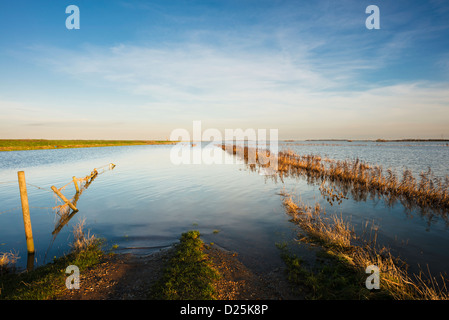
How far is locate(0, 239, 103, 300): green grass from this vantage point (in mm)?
5379

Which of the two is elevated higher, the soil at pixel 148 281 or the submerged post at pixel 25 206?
the submerged post at pixel 25 206

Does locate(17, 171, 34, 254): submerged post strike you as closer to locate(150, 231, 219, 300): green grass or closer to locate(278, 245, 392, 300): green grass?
locate(150, 231, 219, 300): green grass

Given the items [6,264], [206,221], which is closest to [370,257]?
[206,221]

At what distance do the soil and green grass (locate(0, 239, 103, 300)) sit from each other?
0.35 meters

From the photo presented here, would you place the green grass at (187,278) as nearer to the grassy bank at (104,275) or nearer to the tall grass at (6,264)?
the grassy bank at (104,275)

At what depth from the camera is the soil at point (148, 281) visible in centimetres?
569

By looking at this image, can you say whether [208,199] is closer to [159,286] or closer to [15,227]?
[159,286]

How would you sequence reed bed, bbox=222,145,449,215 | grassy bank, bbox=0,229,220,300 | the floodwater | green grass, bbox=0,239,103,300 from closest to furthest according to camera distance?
green grass, bbox=0,239,103,300, grassy bank, bbox=0,229,220,300, the floodwater, reed bed, bbox=222,145,449,215

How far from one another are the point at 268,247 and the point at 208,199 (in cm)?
832

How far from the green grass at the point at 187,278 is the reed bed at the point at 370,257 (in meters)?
4.78

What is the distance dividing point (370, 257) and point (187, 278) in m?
7.12

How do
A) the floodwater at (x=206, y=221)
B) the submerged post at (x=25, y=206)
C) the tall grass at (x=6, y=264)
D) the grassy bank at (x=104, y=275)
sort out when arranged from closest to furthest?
the grassy bank at (x=104, y=275) → the tall grass at (x=6, y=264) → the submerged post at (x=25, y=206) → the floodwater at (x=206, y=221)

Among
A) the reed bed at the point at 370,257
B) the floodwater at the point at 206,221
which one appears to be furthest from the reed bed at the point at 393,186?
the reed bed at the point at 370,257

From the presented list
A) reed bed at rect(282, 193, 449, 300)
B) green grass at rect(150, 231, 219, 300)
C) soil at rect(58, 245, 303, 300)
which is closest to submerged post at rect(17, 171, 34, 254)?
soil at rect(58, 245, 303, 300)
